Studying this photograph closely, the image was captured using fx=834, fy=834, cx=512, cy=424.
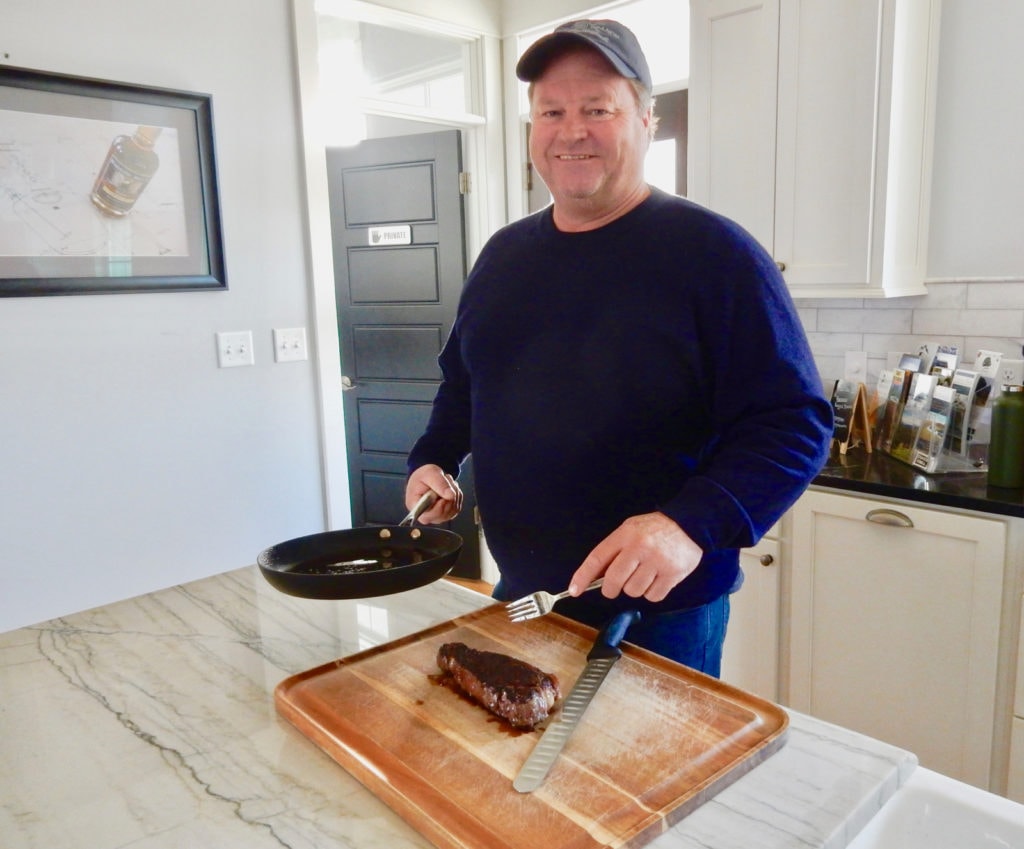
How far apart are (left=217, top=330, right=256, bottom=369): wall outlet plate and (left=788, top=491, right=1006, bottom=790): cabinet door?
170cm

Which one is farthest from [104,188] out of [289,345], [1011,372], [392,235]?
[1011,372]

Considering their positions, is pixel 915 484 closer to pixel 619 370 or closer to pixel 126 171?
pixel 619 370

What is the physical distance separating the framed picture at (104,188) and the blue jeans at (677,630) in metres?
1.72

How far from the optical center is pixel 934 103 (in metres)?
2.31

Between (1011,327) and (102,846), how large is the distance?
92.5 inches

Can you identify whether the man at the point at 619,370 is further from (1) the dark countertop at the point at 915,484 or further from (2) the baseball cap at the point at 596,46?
(1) the dark countertop at the point at 915,484

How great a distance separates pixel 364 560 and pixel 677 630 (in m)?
0.49

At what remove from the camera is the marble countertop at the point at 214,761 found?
0.75 m

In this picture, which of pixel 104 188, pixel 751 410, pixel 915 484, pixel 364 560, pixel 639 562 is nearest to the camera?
pixel 639 562

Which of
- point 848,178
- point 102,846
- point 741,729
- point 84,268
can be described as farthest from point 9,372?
point 848,178

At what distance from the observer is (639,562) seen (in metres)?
0.98

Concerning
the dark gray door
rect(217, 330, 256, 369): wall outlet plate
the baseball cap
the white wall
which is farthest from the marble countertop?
the dark gray door

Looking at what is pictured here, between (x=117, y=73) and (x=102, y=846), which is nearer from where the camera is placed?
(x=102, y=846)

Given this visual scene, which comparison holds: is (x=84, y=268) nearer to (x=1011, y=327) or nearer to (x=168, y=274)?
(x=168, y=274)
